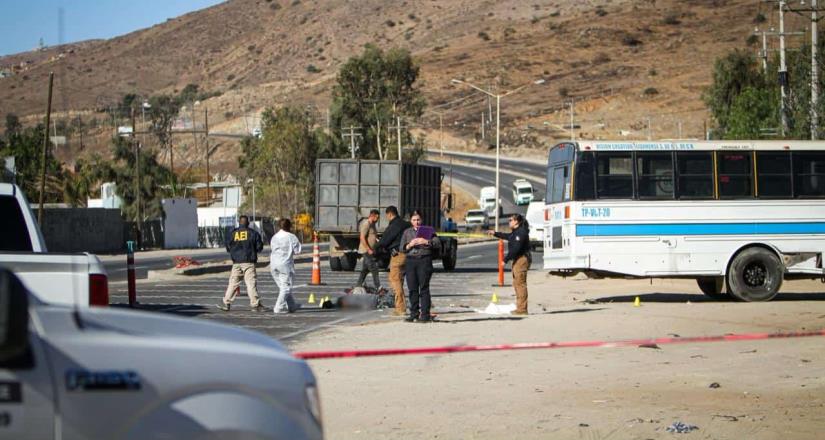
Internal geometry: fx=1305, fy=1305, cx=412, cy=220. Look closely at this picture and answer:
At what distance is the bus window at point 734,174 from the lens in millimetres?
25875

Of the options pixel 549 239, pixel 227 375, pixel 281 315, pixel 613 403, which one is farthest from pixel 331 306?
pixel 227 375

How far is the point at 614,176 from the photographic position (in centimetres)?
2564

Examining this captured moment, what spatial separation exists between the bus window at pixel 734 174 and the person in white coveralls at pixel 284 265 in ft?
28.7

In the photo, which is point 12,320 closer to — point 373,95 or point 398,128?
point 398,128

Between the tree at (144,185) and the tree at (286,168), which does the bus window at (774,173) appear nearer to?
the tree at (144,185)

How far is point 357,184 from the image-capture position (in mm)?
39062

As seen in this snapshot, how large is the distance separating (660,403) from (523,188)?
9278 centimetres

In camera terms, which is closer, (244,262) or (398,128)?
(244,262)

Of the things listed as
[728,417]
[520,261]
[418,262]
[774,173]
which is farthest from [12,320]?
[774,173]

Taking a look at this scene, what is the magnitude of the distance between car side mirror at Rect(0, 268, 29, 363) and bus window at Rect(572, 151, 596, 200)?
2155 cm

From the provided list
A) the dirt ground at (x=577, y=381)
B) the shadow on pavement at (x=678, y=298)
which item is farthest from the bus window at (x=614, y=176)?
the dirt ground at (x=577, y=381)

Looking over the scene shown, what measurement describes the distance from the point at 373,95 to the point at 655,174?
74437mm

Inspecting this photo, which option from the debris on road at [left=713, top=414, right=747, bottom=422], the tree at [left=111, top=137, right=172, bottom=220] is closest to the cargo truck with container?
the debris on road at [left=713, top=414, right=747, bottom=422]

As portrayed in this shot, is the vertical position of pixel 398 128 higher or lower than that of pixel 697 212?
higher
